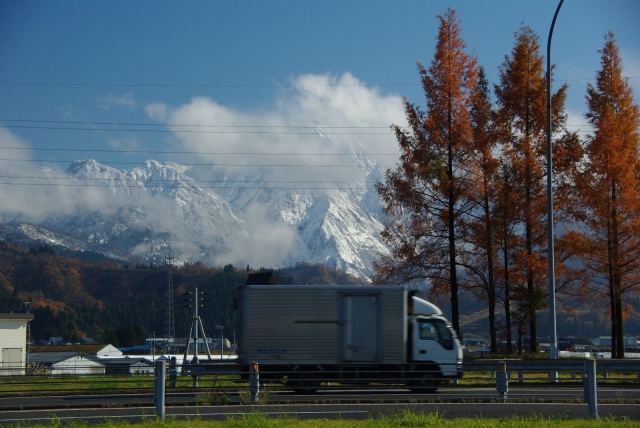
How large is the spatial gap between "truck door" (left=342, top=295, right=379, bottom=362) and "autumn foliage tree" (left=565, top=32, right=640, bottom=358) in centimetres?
1517

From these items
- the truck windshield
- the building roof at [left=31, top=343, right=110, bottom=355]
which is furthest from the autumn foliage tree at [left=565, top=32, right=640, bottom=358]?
the building roof at [left=31, top=343, right=110, bottom=355]

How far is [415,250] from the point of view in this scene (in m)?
36.1

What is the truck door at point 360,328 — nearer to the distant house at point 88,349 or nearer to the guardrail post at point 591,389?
the guardrail post at point 591,389

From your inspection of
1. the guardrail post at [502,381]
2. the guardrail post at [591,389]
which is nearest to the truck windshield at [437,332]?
the guardrail post at [502,381]

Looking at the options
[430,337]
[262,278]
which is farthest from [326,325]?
[262,278]

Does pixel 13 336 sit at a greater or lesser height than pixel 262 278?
lesser

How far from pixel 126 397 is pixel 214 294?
125958 mm

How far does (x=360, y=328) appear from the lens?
23016 millimetres

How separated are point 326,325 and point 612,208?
17958mm

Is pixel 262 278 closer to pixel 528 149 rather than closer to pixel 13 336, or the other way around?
pixel 528 149

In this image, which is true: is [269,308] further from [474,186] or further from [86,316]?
[86,316]

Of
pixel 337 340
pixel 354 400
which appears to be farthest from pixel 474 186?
pixel 354 400

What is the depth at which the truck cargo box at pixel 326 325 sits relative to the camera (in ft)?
75.4

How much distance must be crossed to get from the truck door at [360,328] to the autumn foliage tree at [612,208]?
49.8 feet
